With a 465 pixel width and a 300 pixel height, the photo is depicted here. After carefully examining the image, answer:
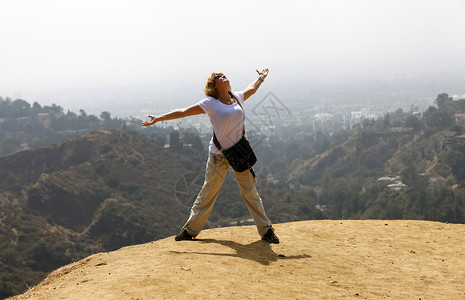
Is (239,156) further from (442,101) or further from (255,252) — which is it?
(442,101)

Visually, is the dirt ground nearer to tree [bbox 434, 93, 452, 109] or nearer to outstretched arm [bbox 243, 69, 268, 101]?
outstretched arm [bbox 243, 69, 268, 101]

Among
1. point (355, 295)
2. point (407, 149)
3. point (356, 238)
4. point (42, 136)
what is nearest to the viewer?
point (355, 295)

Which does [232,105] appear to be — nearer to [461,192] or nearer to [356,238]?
[356,238]

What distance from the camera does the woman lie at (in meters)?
5.84

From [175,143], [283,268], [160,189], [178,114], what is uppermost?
[178,114]

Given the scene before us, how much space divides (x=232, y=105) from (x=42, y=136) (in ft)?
333

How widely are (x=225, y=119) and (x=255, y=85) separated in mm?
959

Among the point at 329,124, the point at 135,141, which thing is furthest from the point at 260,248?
the point at 329,124

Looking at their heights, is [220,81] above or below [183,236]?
above

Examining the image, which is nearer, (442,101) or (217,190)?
(217,190)

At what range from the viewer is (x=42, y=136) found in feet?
328

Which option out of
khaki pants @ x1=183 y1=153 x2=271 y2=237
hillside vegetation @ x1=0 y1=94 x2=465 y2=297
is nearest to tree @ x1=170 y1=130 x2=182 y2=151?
hillside vegetation @ x1=0 y1=94 x2=465 y2=297

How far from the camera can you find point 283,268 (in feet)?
17.5

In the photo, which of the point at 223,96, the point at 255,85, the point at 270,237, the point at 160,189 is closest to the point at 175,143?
the point at 160,189
